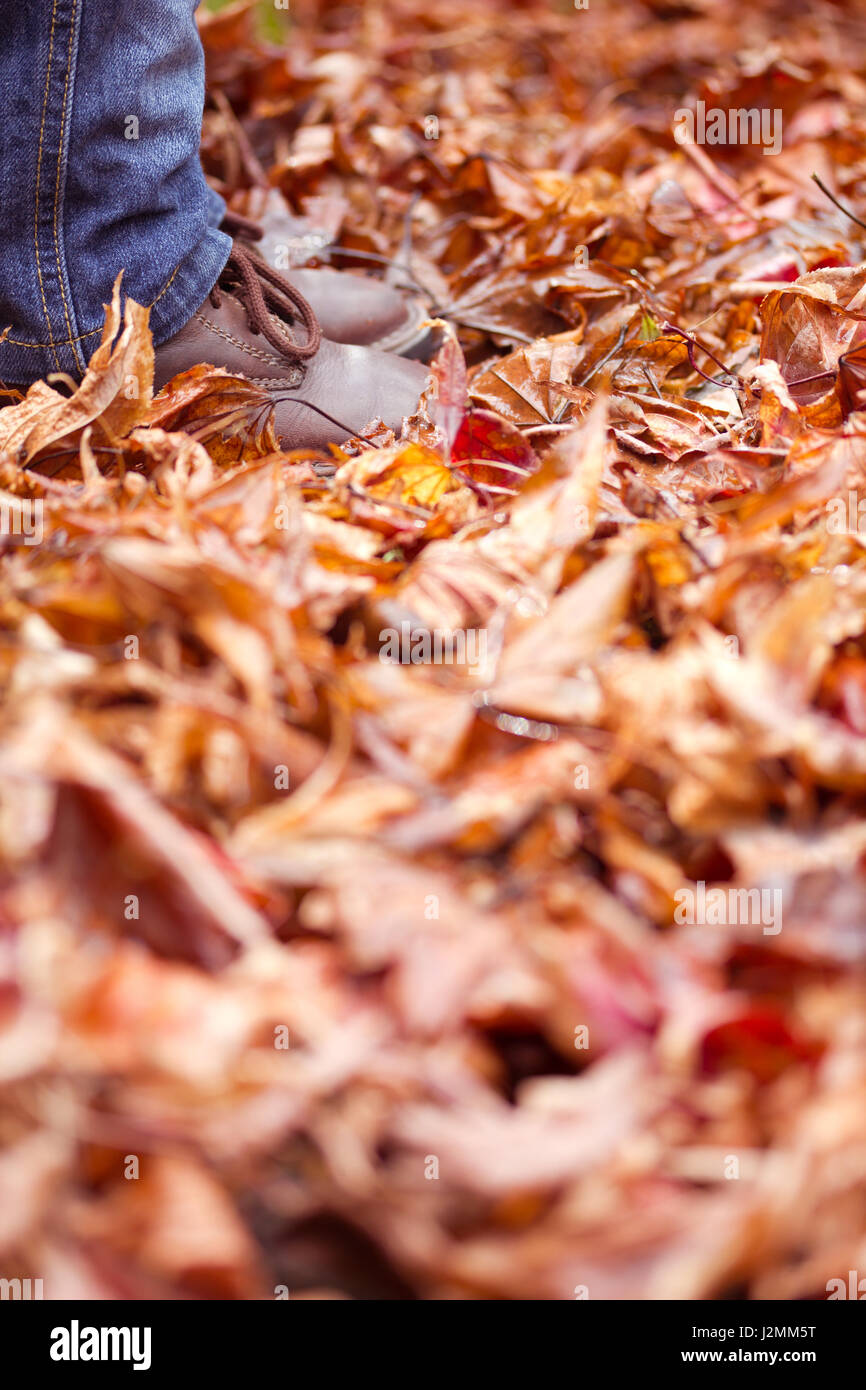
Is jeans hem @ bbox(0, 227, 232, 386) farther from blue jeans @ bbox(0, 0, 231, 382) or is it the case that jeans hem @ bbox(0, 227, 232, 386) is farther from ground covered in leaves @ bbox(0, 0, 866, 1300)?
ground covered in leaves @ bbox(0, 0, 866, 1300)

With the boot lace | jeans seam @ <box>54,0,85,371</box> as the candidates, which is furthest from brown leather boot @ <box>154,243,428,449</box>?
jeans seam @ <box>54,0,85,371</box>

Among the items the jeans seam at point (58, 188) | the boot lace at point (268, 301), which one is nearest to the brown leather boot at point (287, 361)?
the boot lace at point (268, 301)

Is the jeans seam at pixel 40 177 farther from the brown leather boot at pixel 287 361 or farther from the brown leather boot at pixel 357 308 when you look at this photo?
the brown leather boot at pixel 357 308

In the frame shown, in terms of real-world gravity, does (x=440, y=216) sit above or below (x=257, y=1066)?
above

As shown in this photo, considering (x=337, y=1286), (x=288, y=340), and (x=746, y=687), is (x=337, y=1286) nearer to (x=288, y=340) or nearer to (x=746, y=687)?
(x=746, y=687)

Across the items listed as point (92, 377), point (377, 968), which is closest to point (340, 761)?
point (377, 968)

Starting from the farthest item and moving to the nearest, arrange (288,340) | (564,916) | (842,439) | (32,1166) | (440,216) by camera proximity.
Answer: (440,216)
(288,340)
(842,439)
(564,916)
(32,1166)

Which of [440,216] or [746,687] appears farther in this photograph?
A: [440,216]

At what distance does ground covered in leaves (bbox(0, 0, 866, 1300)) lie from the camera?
582mm

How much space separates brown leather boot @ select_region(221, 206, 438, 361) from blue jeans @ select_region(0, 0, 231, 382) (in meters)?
0.29

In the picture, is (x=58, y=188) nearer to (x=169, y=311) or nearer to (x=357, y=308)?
(x=169, y=311)

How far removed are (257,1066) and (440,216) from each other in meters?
1.73

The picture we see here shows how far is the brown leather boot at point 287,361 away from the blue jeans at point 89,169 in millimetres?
40
